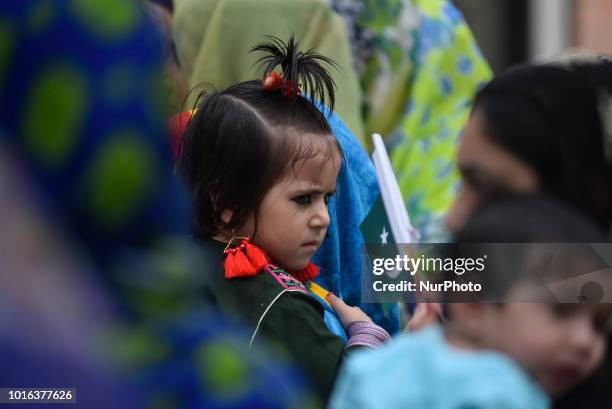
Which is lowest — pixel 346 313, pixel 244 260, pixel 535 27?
pixel 535 27

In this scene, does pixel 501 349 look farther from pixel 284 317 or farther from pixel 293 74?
pixel 293 74

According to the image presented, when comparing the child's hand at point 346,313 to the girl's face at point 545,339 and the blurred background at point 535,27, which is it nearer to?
the girl's face at point 545,339

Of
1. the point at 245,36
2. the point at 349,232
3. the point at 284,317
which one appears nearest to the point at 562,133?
the point at 284,317

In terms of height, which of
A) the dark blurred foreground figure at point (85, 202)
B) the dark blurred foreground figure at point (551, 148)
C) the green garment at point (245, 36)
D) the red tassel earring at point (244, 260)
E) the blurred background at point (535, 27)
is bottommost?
the blurred background at point (535, 27)

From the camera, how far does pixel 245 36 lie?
2510 mm

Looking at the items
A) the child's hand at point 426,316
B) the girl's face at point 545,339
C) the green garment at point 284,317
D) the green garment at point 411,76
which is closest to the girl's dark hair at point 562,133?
the girl's face at point 545,339

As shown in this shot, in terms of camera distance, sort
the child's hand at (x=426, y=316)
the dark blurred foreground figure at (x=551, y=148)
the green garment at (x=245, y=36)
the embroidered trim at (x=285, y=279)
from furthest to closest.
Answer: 1. the green garment at (x=245, y=36)
2. the embroidered trim at (x=285, y=279)
3. the child's hand at (x=426, y=316)
4. the dark blurred foreground figure at (x=551, y=148)

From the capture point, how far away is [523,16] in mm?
6426

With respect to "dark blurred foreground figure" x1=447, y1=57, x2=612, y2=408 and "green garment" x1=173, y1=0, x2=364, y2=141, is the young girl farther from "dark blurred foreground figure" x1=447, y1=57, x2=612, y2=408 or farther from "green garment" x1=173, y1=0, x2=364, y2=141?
"dark blurred foreground figure" x1=447, y1=57, x2=612, y2=408

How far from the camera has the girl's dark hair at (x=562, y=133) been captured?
1181mm

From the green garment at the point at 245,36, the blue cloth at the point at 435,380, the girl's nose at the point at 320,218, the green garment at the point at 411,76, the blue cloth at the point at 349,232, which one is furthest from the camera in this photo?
the green garment at the point at 411,76

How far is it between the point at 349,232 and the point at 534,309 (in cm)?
108

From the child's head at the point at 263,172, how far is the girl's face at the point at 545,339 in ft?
2.49

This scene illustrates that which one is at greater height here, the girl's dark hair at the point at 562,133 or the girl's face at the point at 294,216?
the girl's dark hair at the point at 562,133
